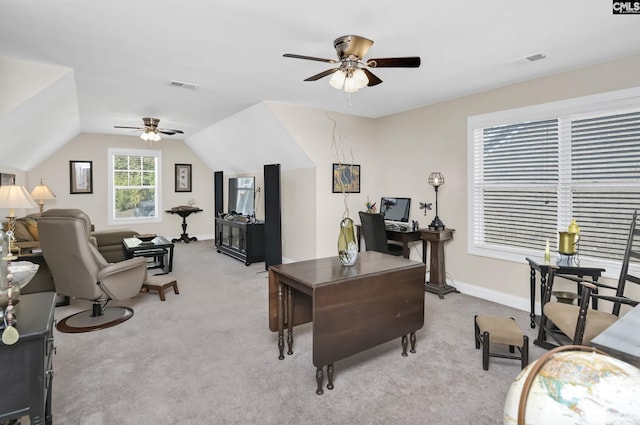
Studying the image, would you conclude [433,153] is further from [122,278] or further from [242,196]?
[122,278]

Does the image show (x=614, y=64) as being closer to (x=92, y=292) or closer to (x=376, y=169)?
(x=376, y=169)

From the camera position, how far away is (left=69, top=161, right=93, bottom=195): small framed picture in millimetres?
6859

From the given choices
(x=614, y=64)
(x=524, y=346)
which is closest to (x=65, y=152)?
(x=524, y=346)

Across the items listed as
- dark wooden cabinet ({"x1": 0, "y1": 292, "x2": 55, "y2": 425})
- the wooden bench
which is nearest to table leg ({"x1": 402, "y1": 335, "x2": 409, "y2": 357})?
the wooden bench

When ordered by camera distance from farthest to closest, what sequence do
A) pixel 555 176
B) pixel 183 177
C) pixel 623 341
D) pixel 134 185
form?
pixel 183 177 < pixel 134 185 < pixel 555 176 < pixel 623 341

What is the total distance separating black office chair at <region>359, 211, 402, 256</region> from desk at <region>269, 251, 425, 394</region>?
4.43 ft

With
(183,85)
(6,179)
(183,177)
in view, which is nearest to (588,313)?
(183,85)

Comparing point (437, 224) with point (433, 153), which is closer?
point (437, 224)

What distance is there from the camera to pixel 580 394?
696 mm

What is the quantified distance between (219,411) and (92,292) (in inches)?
74.3

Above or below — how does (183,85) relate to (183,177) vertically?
above

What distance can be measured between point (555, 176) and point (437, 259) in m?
1.52

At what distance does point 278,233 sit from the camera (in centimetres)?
512

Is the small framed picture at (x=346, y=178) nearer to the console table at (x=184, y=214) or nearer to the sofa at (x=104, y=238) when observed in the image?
the sofa at (x=104, y=238)
